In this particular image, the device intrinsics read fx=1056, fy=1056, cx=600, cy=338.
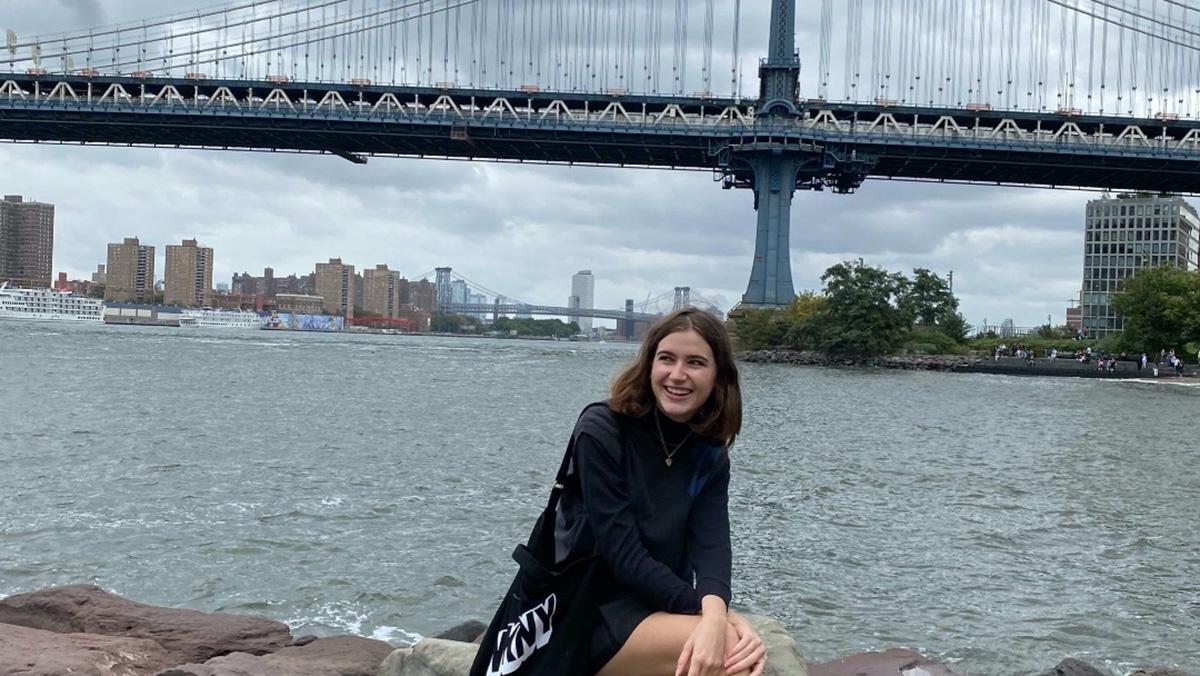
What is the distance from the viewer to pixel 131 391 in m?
22.7

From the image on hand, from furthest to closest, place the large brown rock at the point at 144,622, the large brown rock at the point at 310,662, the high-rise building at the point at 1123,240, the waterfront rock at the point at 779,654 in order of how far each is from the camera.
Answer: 1. the high-rise building at the point at 1123,240
2. the large brown rock at the point at 144,622
3. the large brown rock at the point at 310,662
4. the waterfront rock at the point at 779,654

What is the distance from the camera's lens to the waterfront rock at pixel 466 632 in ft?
18.2

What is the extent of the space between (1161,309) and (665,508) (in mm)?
58229

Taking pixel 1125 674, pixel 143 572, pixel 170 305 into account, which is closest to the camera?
pixel 1125 674

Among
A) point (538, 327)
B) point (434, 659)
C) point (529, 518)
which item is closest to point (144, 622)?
point (434, 659)

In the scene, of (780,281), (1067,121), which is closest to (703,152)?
(780,281)

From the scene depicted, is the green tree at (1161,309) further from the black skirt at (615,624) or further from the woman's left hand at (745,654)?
the black skirt at (615,624)

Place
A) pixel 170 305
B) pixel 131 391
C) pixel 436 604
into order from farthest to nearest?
pixel 170 305
pixel 131 391
pixel 436 604

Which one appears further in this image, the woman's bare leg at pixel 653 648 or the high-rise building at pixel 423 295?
the high-rise building at pixel 423 295

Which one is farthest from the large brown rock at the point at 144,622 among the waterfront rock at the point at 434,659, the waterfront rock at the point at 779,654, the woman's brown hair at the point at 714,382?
the woman's brown hair at the point at 714,382

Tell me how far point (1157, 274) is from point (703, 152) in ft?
81.4

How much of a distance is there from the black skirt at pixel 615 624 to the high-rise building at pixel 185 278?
570 ft

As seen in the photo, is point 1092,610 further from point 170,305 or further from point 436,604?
point 170,305

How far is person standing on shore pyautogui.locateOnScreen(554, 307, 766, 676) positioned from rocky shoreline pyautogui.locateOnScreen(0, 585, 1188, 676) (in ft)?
3.51
